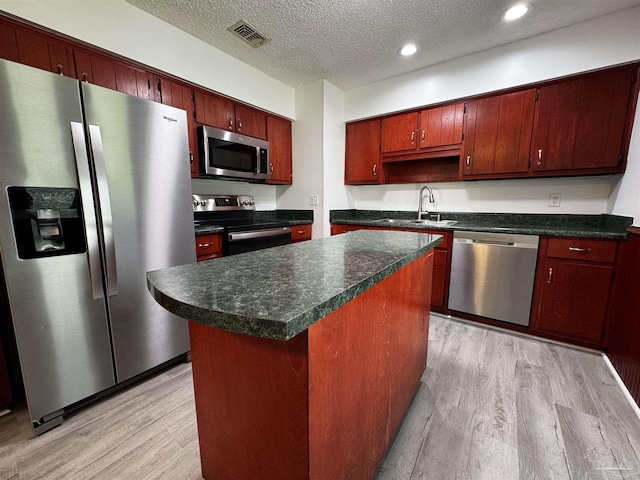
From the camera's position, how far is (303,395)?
63cm

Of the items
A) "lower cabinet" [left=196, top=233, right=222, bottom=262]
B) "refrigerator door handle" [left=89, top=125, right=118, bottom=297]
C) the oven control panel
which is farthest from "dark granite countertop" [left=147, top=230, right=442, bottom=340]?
the oven control panel

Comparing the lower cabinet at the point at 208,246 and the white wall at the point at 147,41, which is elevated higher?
the white wall at the point at 147,41

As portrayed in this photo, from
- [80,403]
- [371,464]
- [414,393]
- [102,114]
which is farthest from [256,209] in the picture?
[371,464]

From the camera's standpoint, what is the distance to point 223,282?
2.39 feet

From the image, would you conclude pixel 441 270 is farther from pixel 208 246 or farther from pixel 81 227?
pixel 81 227

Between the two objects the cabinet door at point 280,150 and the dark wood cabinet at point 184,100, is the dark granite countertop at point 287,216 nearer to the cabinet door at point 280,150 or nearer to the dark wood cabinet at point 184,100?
the cabinet door at point 280,150

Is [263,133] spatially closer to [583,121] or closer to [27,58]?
[27,58]

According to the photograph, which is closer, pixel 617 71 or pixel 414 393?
pixel 414 393

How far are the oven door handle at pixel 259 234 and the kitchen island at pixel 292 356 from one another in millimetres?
1299

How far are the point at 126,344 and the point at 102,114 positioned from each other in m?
1.31

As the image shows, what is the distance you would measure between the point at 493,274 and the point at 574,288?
53 centimetres

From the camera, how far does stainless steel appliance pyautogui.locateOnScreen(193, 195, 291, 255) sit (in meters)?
2.36

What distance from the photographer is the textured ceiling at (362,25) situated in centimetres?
190

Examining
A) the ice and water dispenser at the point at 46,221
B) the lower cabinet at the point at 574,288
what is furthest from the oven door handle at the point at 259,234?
the lower cabinet at the point at 574,288
